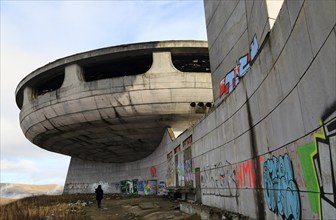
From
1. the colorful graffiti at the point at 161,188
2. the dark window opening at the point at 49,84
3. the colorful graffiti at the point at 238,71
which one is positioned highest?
the dark window opening at the point at 49,84

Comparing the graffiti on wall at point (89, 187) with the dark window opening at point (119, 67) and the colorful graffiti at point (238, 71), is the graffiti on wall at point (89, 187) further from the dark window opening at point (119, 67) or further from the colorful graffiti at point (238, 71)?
the colorful graffiti at point (238, 71)

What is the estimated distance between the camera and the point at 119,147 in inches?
1441

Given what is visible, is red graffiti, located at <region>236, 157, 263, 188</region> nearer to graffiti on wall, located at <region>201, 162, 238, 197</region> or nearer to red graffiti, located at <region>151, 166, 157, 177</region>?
graffiti on wall, located at <region>201, 162, 238, 197</region>

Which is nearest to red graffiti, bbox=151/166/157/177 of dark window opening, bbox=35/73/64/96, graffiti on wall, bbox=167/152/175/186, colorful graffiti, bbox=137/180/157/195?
colorful graffiti, bbox=137/180/157/195

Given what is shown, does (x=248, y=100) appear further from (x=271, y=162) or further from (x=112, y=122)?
(x=112, y=122)

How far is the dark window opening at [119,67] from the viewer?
104 ft

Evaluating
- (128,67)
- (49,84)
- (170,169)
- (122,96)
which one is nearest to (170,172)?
(170,169)

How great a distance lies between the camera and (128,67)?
35062mm

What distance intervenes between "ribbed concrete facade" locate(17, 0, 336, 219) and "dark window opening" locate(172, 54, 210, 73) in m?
11.8

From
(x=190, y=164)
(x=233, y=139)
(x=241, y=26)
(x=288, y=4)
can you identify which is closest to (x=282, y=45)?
(x=288, y=4)

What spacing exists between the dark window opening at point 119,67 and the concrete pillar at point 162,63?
7.58ft

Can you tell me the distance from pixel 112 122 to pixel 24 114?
12519mm

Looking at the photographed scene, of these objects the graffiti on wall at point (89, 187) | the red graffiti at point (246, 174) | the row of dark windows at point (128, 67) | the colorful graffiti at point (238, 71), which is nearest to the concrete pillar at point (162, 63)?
the row of dark windows at point (128, 67)

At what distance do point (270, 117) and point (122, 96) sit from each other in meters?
20.8
